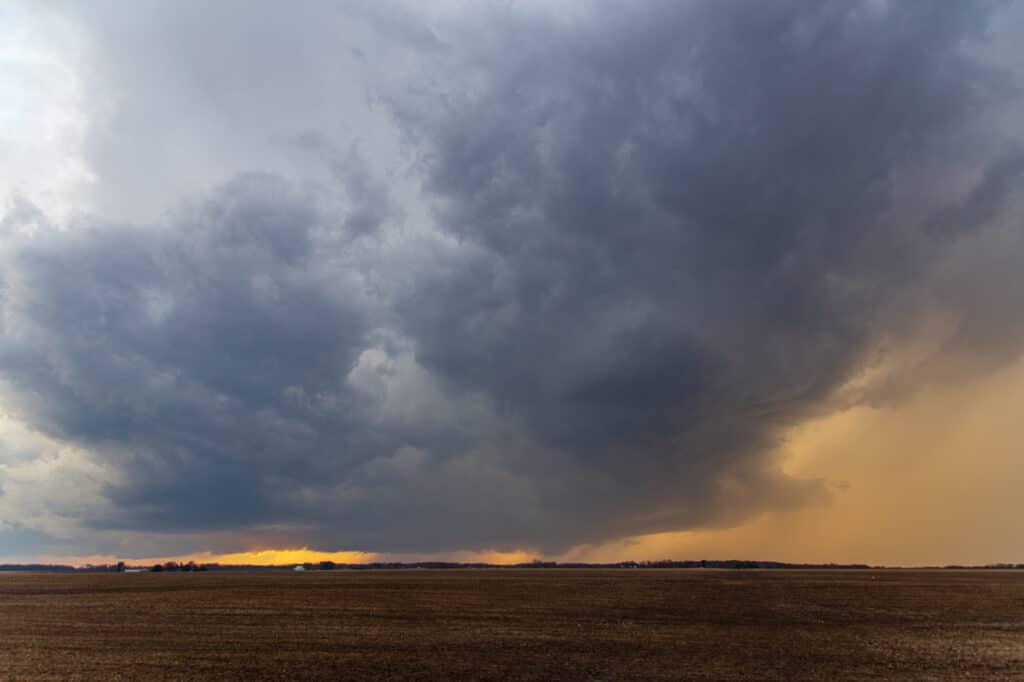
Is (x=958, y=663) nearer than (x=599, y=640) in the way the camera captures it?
Yes

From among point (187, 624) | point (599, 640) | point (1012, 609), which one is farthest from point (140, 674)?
point (1012, 609)

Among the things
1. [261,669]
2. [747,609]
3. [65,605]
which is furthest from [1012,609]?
[65,605]

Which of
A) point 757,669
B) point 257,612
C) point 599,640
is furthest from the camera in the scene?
point 257,612

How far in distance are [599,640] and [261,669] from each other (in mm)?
21261

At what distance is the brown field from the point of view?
3394cm

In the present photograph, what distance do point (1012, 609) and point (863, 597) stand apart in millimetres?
18985

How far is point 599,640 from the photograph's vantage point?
148 ft

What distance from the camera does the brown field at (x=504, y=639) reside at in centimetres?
3394

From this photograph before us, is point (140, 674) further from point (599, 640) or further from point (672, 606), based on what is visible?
point (672, 606)

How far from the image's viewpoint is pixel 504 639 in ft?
146

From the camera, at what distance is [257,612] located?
61.1m

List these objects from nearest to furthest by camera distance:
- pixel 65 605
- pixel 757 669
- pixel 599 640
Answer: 1. pixel 757 669
2. pixel 599 640
3. pixel 65 605

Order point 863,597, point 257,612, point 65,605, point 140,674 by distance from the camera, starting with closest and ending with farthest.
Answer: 1. point 140,674
2. point 257,612
3. point 65,605
4. point 863,597

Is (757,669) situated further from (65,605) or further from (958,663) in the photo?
(65,605)
